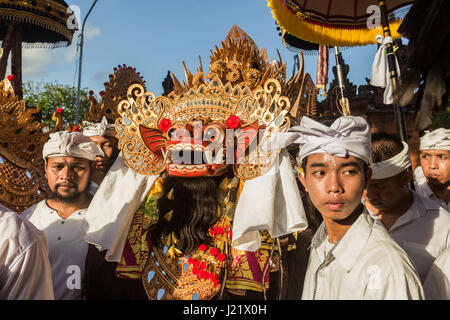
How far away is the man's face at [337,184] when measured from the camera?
2227 millimetres

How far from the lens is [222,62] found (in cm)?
342

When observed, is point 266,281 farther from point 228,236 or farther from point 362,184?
point 362,184

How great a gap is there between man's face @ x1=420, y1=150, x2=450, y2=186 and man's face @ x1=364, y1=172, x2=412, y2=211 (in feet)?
2.73

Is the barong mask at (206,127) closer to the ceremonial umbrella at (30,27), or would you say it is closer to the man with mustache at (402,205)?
the man with mustache at (402,205)

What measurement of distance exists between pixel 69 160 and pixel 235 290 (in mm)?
1871

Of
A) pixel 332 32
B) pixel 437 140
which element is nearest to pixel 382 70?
pixel 437 140

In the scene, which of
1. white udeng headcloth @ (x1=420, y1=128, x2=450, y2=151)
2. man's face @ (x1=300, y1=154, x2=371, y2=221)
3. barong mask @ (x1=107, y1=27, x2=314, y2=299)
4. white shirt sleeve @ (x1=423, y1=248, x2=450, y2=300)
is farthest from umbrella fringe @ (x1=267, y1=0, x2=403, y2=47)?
white shirt sleeve @ (x1=423, y1=248, x2=450, y2=300)

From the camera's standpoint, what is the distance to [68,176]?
3359 millimetres

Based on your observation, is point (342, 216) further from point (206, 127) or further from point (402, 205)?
point (206, 127)

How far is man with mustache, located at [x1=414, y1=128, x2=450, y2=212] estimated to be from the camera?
337cm

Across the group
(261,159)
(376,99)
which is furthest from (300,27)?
(376,99)

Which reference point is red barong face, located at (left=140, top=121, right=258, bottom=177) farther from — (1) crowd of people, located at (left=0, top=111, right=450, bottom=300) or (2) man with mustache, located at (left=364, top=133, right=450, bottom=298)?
(2) man with mustache, located at (left=364, top=133, right=450, bottom=298)

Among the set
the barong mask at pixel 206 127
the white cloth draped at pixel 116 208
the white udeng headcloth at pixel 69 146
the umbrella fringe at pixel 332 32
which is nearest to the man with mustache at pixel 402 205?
the barong mask at pixel 206 127

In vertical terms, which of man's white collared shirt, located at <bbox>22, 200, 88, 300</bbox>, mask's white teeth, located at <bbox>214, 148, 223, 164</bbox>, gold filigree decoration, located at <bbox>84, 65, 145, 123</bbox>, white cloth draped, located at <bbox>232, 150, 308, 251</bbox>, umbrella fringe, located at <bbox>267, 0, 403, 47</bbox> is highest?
umbrella fringe, located at <bbox>267, 0, 403, 47</bbox>
